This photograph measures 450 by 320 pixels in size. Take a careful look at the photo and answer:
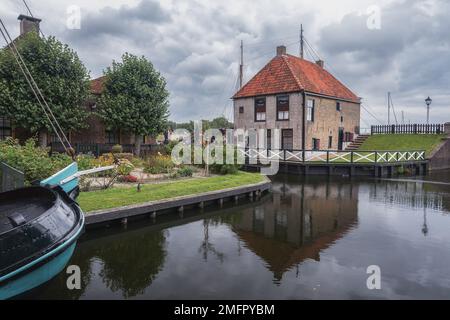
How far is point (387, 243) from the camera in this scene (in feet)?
30.1

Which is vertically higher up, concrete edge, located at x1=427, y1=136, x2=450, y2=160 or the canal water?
concrete edge, located at x1=427, y1=136, x2=450, y2=160

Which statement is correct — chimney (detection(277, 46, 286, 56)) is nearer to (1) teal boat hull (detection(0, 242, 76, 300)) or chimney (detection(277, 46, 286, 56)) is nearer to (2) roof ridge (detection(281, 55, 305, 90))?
(2) roof ridge (detection(281, 55, 305, 90))

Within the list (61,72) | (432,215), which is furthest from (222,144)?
(61,72)

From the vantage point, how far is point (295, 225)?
11.2 meters

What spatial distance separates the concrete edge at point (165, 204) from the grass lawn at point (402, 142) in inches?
814

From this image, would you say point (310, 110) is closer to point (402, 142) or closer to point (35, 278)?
point (402, 142)

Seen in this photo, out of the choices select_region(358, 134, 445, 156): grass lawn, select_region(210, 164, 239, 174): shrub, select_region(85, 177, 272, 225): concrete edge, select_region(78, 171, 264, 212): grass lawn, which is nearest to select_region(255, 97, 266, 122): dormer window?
select_region(358, 134, 445, 156): grass lawn

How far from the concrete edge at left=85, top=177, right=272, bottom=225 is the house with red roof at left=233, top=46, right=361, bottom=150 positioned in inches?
553

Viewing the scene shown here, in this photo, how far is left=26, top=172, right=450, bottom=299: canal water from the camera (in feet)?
21.3

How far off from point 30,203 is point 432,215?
12.7 metres

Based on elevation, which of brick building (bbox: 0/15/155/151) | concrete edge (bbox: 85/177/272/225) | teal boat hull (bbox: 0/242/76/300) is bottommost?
teal boat hull (bbox: 0/242/76/300)

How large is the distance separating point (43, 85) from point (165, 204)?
14666mm

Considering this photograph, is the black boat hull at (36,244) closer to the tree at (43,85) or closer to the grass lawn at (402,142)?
the tree at (43,85)

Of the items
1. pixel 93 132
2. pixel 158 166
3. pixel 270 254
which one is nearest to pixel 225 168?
pixel 158 166
